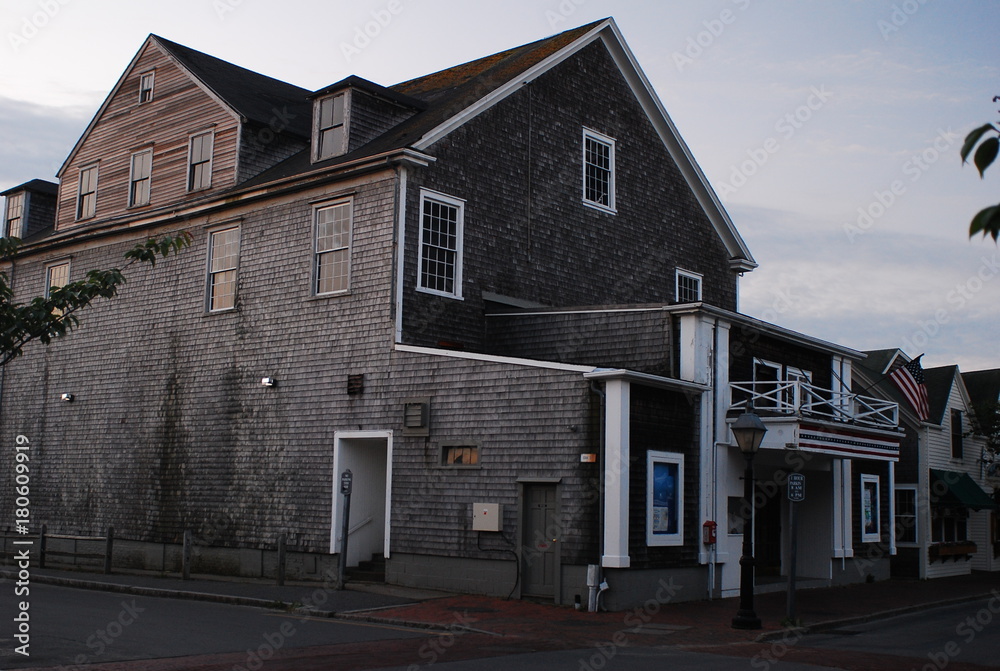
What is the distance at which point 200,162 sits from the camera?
2502 cm

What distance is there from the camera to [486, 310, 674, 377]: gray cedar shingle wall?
1966 centimetres

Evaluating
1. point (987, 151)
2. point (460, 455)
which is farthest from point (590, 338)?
point (987, 151)

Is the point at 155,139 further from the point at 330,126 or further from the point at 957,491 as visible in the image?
the point at 957,491

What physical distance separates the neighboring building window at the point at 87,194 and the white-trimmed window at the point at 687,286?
615 inches

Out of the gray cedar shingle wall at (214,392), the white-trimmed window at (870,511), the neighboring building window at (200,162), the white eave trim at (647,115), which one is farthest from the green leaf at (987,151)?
the neighboring building window at (200,162)

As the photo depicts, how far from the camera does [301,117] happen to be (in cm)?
2642

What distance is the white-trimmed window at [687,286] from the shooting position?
27344 millimetres

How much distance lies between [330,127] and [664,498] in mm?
11023

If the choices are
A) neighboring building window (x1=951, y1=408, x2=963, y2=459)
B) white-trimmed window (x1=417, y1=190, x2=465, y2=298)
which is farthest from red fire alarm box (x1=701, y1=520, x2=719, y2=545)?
neighboring building window (x1=951, y1=408, x2=963, y2=459)

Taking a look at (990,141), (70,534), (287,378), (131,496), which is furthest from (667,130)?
(990,141)

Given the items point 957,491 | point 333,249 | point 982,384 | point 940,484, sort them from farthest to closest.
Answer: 1. point 982,384
2. point 957,491
3. point 940,484
4. point 333,249

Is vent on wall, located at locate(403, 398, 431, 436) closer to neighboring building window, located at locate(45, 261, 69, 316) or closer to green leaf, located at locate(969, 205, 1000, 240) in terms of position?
neighboring building window, located at locate(45, 261, 69, 316)

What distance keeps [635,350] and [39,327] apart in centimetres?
1270

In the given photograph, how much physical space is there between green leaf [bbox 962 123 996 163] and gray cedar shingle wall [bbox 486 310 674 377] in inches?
607
